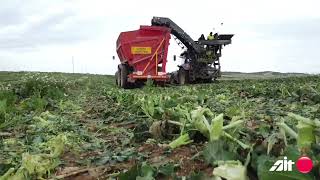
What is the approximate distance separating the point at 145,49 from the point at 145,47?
0.09 metres

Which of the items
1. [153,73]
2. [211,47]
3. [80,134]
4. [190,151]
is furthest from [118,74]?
[190,151]

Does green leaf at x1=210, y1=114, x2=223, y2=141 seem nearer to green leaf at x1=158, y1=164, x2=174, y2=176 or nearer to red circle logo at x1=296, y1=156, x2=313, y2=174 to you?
green leaf at x1=158, y1=164, x2=174, y2=176

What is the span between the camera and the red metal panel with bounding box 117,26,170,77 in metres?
21.0

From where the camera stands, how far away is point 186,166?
108 inches

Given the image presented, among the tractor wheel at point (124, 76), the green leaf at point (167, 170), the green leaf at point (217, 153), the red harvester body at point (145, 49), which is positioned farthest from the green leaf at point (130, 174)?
the tractor wheel at point (124, 76)

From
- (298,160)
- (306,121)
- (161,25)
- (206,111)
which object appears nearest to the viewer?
(298,160)

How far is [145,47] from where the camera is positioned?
21.0m

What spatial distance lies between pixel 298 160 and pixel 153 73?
1970 centimetres

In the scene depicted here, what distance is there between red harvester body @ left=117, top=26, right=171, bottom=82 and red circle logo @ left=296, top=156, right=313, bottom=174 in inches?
759

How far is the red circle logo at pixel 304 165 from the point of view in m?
1.70

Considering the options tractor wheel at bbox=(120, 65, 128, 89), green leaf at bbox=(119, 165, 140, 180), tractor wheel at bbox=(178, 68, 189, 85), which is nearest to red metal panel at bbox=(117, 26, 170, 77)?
tractor wheel at bbox=(120, 65, 128, 89)

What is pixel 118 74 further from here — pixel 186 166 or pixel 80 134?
pixel 186 166

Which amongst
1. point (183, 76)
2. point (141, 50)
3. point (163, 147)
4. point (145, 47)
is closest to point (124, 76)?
point (141, 50)

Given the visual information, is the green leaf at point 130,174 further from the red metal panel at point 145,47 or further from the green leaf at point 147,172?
the red metal panel at point 145,47
